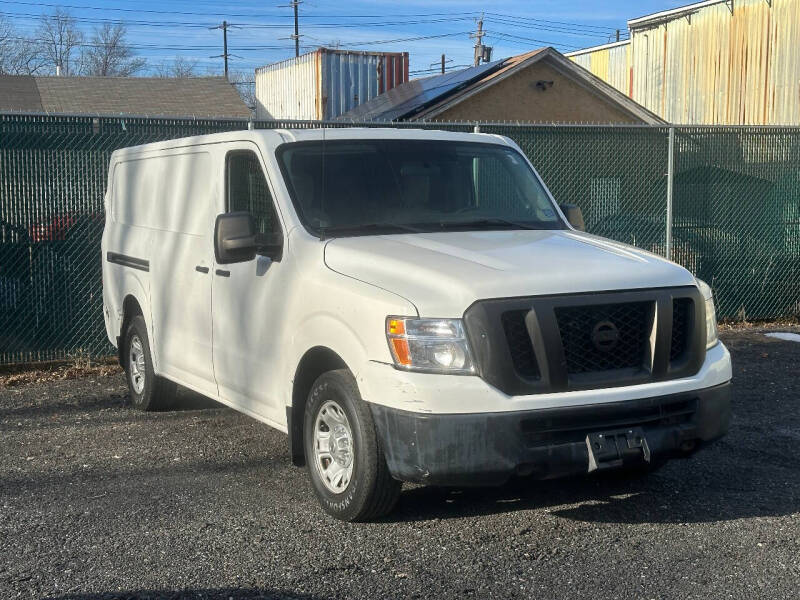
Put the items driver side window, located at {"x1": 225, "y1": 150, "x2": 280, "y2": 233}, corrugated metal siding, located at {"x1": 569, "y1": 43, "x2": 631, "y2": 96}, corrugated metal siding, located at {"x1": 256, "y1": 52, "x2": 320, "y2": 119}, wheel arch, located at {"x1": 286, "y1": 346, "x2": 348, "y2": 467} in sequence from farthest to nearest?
corrugated metal siding, located at {"x1": 569, "y1": 43, "x2": 631, "y2": 96}
corrugated metal siding, located at {"x1": 256, "y1": 52, "x2": 320, "y2": 119}
driver side window, located at {"x1": 225, "y1": 150, "x2": 280, "y2": 233}
wheel arch, located at {"x1": 286, "y1": 346, "x2": 348, "y2": 467}

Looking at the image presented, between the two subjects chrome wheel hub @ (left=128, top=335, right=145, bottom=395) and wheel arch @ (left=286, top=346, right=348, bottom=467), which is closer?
wheel arch @ (left=286, top=346, right=348, bottom=467)

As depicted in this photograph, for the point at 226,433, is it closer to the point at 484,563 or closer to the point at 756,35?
the point at 484,563

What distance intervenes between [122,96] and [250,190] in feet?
97.3

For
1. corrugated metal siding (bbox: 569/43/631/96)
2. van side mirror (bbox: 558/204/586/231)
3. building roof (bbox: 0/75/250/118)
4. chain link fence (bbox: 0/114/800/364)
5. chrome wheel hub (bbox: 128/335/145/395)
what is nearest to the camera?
van side mirror (bbox: 558/204/586/231)

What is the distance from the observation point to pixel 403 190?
20.3ft

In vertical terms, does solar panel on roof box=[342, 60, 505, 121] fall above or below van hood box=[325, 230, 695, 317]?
above

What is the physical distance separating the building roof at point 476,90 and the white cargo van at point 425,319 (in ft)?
47.9

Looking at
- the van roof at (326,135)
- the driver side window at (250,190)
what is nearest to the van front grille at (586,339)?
the driver side window at (250,190)

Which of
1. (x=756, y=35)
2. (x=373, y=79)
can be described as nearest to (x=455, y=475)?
(x=756, y=35)

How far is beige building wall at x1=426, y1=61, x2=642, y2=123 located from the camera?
22.9 meters

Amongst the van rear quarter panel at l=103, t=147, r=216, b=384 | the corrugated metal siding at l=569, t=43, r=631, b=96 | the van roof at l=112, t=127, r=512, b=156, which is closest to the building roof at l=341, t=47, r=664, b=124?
the corrugated metal siding at l=569, t=43, r=631, b=96

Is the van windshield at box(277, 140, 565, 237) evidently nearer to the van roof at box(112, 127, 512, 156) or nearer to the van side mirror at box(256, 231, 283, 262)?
the van roof at box(112, 127, 512, 156)

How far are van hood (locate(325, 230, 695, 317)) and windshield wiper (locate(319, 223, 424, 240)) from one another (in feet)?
0.41

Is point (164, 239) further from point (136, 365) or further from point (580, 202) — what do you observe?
point (580, 202)
